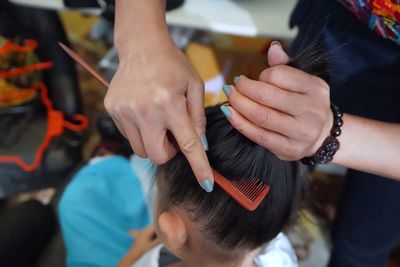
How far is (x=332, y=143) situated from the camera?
528 mm

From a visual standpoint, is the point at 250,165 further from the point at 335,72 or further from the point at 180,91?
the point at 335,72

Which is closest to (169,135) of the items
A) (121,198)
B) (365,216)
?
(365,216)

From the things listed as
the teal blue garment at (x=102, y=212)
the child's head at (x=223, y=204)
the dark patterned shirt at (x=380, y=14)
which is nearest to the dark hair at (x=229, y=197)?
the child's head at (x=223, y=204)

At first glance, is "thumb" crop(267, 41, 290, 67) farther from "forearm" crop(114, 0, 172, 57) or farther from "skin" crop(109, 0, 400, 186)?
"forearm" crop(114, 0, 172, 57)

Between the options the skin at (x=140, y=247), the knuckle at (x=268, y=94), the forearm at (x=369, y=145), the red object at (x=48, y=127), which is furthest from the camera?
the red object at (x=48, y=127)

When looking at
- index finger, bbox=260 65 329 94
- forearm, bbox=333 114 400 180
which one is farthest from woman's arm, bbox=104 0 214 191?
forearm, bbox=333 114 400 180

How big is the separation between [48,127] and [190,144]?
0.76 m

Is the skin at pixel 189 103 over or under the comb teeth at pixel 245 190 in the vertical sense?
over

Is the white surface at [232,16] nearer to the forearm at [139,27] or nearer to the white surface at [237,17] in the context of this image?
the white surface at [237,17]

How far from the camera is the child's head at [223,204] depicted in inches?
21.0

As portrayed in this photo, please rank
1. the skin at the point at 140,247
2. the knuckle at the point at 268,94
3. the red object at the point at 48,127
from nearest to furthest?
the knuckle at the point at 268,94 → the skin at the point at 140,247 → the red object at the point at 48,127

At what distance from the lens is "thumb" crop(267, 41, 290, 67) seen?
49cm

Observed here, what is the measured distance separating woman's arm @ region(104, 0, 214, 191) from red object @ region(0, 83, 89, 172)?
2.08 feet

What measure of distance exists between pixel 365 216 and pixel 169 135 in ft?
1.74
